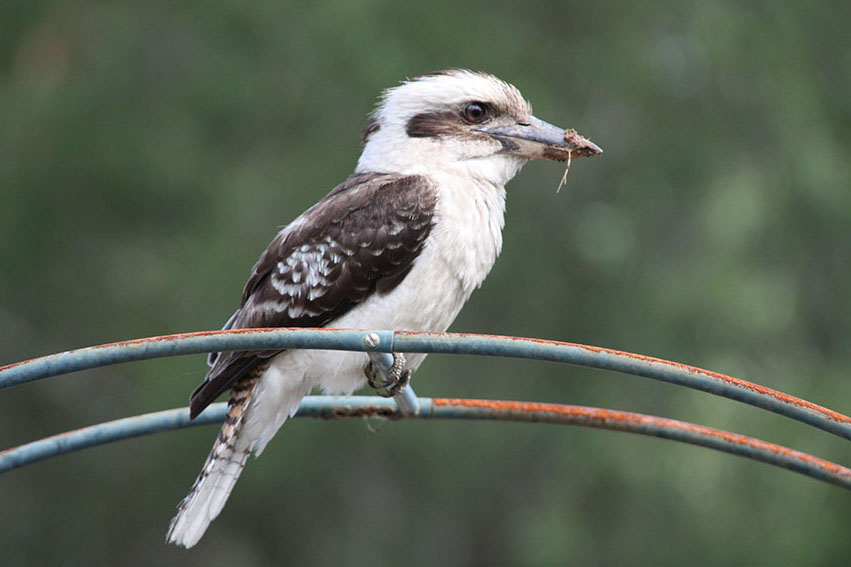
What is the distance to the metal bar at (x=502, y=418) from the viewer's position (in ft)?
8.23

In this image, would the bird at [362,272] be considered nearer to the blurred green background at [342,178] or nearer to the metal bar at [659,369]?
the metal bar at [659,369]

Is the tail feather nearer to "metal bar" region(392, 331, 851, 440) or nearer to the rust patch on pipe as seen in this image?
the rust patch on pipe

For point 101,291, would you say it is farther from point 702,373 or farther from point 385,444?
point 702,373

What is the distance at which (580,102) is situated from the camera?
8.09 metres

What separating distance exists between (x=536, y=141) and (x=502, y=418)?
98 cm

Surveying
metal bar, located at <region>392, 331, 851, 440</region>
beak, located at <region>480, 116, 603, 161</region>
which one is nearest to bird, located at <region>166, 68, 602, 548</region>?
beak, located at <region>480, 116, 603, 161</region>

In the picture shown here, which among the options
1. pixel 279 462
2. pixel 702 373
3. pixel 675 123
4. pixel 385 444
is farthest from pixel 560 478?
pixel 702 373

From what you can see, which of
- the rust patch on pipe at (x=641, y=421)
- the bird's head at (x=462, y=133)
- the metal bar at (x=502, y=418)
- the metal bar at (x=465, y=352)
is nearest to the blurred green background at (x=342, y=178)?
the bird's head at (x=462, y=133)

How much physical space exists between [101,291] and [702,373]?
20.5 feet

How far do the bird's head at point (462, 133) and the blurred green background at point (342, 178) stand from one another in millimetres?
3402

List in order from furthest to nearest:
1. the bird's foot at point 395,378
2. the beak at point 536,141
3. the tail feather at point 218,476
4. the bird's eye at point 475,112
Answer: the bird's eye at point 475,112
the beak at point 536,141
the tail feather at point 218,476
the bird's foot at point 395,378

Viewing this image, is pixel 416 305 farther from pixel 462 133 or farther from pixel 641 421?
pixel 641 421

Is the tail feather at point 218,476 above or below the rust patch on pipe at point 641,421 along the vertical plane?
below

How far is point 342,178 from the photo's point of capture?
720cm
